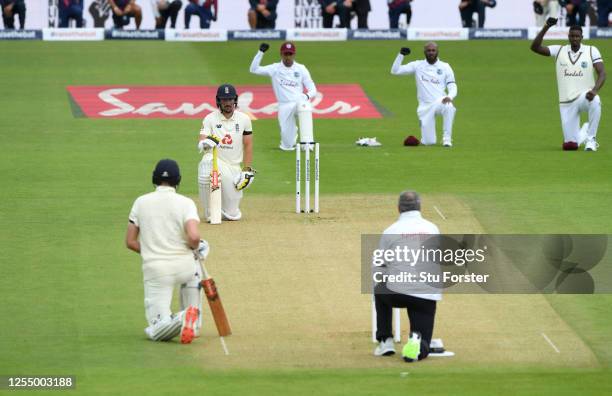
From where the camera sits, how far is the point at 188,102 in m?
30.7

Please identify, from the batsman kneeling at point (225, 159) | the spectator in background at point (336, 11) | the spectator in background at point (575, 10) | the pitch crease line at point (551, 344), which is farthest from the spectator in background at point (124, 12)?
the pitch crease line at point (551, 344)

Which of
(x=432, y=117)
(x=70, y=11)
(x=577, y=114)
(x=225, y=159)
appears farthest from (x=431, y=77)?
(x=70, y=11)

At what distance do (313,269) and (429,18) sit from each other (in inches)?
949

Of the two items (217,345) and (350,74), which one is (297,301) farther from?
(350,74)

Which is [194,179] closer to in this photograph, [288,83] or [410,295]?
[288,83]

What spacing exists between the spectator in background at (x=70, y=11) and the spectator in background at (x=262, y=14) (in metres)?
4.60

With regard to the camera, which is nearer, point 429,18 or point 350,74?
point 350,74

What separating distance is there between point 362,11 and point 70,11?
7971mm

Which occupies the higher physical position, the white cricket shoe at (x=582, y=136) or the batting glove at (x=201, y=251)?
the batting glove at (x=201, y=251)

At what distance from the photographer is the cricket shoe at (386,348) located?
493 inches

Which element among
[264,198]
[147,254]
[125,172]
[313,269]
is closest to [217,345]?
[147,254]

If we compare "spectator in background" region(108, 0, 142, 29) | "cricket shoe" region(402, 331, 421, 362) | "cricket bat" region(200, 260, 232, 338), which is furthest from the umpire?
"spectator in background" region(108, 0, 142, 29)

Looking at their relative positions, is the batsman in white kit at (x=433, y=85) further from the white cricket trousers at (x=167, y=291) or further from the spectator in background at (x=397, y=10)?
the spectator in background at (x=397, y=10)

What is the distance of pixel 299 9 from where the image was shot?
1531 inches
